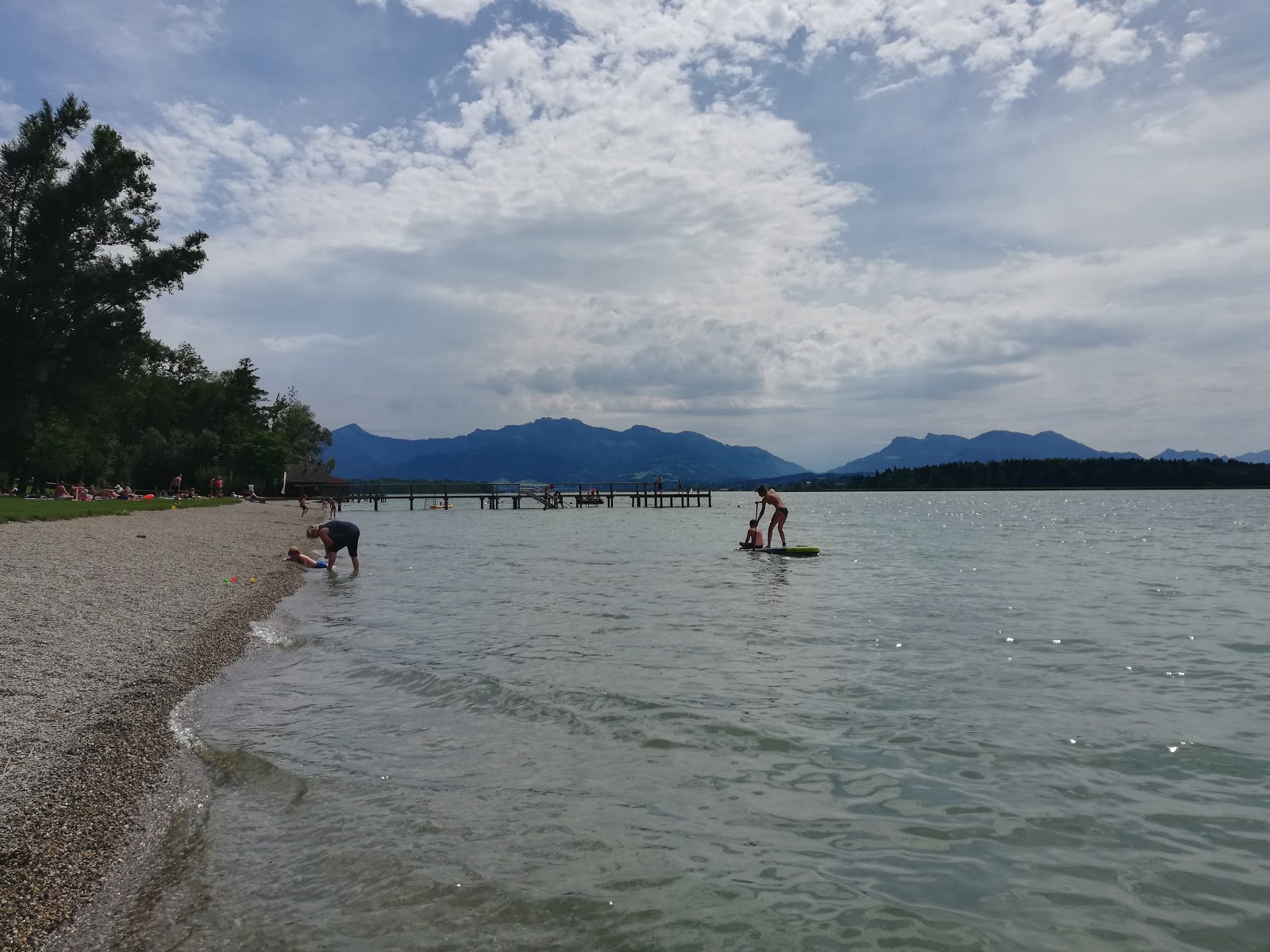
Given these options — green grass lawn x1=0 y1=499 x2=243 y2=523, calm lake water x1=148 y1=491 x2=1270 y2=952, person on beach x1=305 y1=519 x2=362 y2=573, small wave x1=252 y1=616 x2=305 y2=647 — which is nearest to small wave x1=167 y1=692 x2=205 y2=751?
calm lake water x1=148 y1=491 x2=1270 y2=952

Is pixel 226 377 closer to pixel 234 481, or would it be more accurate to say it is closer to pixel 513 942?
pixel 234 481

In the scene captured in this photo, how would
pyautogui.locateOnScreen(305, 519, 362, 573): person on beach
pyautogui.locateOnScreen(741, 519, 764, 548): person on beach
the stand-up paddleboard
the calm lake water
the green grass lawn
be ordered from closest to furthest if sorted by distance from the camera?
the calm lake water, pyautogui.locateOnScreen(305, 519, 362, 573): person on beach, the green grass lawn, the stand-up paddleboard, pyautogui.locateOnScreen(741, 519, 764, 548): person on beach

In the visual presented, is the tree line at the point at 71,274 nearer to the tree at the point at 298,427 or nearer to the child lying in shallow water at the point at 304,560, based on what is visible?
the child lying in shallow water at the point at 304,560

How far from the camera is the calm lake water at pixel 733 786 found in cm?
488

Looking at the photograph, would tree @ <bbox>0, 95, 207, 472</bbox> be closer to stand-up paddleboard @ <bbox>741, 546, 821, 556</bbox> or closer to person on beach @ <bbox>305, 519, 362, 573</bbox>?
person on beach @ <bbox>305, 519, 362, 573</bbox>

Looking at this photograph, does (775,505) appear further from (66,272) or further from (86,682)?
(66,272)

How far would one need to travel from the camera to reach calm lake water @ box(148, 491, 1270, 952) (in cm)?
488

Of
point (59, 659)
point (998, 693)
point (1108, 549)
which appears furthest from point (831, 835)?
point (1108, 549)

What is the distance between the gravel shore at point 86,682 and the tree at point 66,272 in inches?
636

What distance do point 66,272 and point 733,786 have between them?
39465 millimetres

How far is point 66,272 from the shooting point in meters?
35.6

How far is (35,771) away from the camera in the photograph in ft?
21.1

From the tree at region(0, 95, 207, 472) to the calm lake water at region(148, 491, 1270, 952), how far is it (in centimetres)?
2726

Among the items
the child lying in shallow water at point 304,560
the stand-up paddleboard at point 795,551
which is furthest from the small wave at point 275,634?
the stand-up paddleboard at point 795,551
